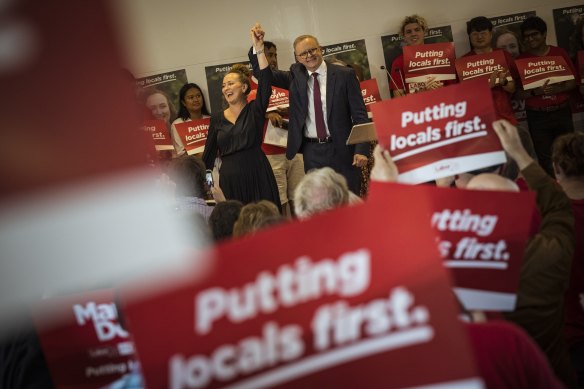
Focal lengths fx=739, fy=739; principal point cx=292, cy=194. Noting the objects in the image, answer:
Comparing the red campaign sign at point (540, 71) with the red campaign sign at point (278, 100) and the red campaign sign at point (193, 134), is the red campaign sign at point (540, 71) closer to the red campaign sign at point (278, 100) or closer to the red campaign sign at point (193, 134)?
the red campaign sign at point (278, 100)

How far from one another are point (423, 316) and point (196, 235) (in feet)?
5.97

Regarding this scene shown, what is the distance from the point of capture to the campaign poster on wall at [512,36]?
24.0 feet

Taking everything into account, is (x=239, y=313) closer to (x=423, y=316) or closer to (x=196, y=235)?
(x=423, y=316)

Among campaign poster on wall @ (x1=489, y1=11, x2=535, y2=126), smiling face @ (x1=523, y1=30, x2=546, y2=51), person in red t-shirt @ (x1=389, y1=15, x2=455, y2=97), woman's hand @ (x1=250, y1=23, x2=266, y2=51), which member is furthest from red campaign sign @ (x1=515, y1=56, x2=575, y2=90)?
woman's hand @ (x1=250, y1=23, x2=266, y2=51)

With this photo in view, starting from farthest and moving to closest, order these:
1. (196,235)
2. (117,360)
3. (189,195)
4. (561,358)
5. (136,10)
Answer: (136,10) < (189,195) < (196,235) < (561,358) < (117,360)

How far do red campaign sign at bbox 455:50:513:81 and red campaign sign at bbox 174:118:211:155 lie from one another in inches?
89.9

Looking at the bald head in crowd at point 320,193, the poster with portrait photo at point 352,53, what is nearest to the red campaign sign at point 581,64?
the poster with portrait photo at point 352,53

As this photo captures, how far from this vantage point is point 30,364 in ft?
7.17

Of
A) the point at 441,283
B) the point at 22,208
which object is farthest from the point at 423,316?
the point at 22,208

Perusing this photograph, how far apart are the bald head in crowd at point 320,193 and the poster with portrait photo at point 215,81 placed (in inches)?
177

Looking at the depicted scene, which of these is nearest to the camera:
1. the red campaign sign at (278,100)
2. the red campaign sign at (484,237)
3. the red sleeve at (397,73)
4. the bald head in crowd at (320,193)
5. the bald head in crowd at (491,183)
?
the red campaign sign at (484,237)

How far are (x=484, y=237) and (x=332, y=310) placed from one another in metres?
0.95

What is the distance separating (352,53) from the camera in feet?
24.6

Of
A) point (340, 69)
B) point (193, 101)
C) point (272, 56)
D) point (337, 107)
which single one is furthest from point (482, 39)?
point (193, 101)
